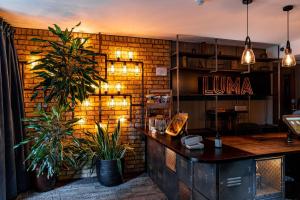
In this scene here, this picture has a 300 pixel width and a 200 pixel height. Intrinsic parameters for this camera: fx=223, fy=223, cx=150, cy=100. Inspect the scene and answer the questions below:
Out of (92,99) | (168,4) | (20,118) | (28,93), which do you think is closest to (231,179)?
(168,4)

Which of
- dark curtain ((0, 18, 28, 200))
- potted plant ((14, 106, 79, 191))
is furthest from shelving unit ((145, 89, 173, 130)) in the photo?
dark curtain ((0, 18, 28, 200))

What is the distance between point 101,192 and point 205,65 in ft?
9.96

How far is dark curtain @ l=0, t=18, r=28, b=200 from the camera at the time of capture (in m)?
2.82

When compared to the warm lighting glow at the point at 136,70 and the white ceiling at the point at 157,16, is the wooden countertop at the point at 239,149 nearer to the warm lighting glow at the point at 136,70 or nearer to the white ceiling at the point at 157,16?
the warm lighting glow at the point at 136,70

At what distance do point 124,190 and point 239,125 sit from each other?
2640mm

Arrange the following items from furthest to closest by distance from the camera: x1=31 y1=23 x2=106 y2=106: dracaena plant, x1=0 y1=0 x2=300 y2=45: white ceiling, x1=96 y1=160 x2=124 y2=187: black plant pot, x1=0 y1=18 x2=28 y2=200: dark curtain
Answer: x1=96 y1=160 x2=124 y2=187: black plant pot < x1=31 y1=23 x2=106 y2=106: dracaena plant < x1=0 y1=18 x2=28 y2=200: dark curtain < x1=0 y1=0 x2=300 y2=45: white ceiling

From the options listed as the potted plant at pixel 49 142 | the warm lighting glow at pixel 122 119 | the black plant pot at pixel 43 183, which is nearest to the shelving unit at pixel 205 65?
the warm lighting glow at pixel 122 119

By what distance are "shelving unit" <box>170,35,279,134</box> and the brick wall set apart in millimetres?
285

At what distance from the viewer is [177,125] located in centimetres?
307

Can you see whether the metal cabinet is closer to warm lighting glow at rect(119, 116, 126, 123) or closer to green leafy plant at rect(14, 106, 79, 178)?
green leafy plant at rect(14, 106, 79, 178)

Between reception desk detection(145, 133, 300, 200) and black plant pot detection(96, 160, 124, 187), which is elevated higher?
reception desk detection(145, 133, 300, 200)

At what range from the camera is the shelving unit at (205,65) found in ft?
13.9

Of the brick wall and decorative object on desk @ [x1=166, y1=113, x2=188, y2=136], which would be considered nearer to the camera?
decorative object on desk @ [x1=166, y1=113, x2=188, y2=136]

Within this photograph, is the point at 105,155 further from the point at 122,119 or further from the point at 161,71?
the point at 161,71
